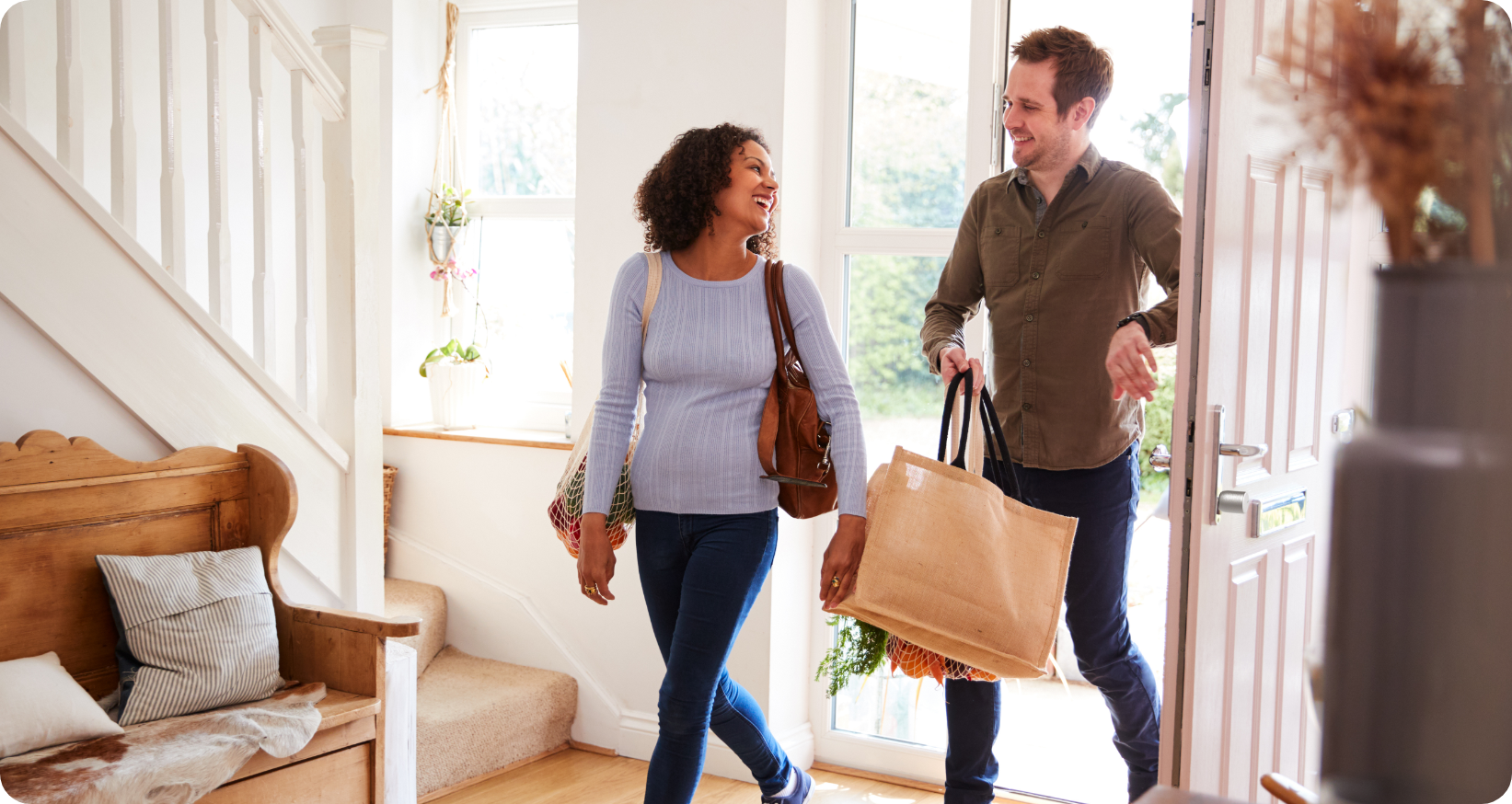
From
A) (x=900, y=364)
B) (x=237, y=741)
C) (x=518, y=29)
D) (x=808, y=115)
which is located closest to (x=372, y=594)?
(x=237, y=741)

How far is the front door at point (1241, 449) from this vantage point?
4.61ft

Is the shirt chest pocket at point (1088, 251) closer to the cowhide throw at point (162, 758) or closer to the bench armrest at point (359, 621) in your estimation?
the bench armrest at point (359, 621)

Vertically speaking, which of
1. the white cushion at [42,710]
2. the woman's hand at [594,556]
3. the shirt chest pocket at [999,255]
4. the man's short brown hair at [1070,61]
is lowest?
the white cushion at [42,710]

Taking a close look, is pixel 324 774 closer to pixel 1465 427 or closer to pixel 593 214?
pixel 593 214

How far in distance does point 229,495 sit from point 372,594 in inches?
17.8

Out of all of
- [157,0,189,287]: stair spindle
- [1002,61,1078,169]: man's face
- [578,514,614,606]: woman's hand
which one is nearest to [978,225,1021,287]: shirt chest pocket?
[1002,61,1078,169]: man's face

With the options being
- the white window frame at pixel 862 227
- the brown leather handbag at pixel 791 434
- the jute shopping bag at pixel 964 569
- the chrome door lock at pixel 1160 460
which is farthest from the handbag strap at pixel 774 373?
the white window frame at pixel 862 227

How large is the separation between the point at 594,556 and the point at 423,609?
151 cm

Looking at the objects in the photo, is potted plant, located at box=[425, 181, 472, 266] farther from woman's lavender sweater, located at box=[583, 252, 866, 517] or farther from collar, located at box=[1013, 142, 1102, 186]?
collar, located at box=[1013, 142, 1102, 186]

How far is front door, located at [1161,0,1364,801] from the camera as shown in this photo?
1.41m

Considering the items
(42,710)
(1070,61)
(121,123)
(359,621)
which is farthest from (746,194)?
(42,710)

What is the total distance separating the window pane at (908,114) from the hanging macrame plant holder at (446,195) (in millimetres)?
1554

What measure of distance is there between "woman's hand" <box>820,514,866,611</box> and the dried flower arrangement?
1260 mm

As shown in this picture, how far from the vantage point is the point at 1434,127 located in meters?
0.59
